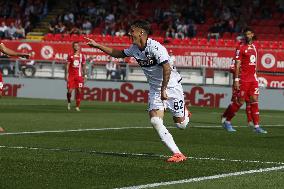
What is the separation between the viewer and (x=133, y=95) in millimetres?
37500

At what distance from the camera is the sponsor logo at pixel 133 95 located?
35906mm

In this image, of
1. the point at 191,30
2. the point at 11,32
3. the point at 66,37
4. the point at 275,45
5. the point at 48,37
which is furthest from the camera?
the point at 11,32

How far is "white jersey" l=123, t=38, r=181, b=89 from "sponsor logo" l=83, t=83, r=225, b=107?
22.1 metres

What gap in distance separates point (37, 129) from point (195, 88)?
1716cm

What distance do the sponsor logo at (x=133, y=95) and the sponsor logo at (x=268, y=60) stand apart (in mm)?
2476

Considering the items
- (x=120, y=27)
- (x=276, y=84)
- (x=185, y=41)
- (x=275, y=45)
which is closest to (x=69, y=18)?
(x=120, y=27)

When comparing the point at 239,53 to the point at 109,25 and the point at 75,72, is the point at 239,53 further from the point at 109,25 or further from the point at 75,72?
the point at 109,25

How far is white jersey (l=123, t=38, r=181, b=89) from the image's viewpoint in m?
13.4

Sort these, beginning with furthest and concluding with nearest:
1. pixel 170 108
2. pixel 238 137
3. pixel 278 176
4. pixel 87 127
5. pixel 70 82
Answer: pixel 70 82 < pixel 87 127 < pixel 238 137 < pixel 170 108 < pixel 278 176

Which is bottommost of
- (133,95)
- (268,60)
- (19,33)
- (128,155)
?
(133,95)

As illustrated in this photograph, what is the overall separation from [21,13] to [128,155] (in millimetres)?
40302

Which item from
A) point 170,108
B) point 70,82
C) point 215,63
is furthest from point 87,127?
point 215,63

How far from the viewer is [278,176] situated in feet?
37.5

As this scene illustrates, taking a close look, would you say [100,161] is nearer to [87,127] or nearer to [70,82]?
[87,127]
